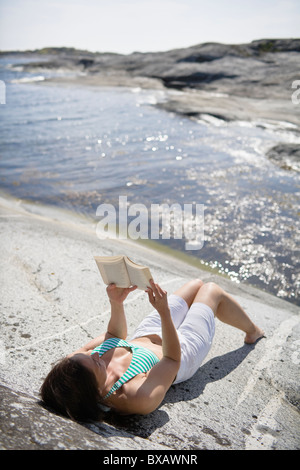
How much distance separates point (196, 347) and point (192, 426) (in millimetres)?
553

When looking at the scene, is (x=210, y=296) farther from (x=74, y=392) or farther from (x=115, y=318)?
(x=74, y=392)

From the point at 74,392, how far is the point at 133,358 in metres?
0.44

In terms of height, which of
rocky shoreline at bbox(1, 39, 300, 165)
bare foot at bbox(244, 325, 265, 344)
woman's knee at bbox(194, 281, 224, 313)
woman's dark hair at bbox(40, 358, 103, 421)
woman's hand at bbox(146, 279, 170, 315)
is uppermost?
rocky shoreline at bbox(1, 39, 300, 165)

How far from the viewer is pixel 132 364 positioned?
7.90ft

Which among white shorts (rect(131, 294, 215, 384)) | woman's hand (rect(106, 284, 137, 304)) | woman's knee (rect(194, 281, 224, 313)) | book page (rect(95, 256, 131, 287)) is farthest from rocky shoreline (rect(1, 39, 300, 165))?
book page (rect(95, 256, 131, 287))

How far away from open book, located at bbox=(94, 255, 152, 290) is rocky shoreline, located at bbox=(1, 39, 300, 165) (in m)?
8.82

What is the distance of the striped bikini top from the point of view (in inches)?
91.4

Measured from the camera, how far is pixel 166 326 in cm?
236

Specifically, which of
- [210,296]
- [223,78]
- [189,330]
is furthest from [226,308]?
[223,78]

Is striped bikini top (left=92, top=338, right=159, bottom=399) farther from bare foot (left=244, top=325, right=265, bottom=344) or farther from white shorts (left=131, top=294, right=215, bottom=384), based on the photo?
bare foot (left=244, top=325, right=265, bottom=344)

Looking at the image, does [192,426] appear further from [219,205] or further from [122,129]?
[122,129]

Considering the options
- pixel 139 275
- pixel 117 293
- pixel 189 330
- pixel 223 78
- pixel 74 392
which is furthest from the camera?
pixel 223 78

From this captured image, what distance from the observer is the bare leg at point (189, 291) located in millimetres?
3218

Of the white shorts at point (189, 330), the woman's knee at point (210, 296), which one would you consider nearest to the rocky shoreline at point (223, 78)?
the woman's knee at point (210, 296)
